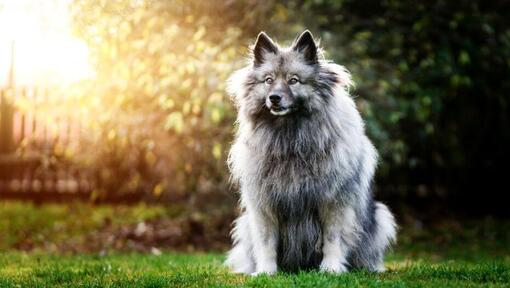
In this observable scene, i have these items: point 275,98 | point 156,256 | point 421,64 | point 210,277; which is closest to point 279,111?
point 275,98

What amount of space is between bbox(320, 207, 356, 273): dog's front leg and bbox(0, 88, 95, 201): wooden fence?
9.18m

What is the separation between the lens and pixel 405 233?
→ 12.8 m

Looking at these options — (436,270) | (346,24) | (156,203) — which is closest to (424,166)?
(346,24)

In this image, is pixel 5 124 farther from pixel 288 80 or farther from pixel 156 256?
pixel 288 80

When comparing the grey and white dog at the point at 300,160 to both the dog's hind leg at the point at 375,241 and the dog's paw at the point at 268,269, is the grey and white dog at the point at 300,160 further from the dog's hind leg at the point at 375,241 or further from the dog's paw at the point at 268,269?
the dog's hind leg at the point at 375,241

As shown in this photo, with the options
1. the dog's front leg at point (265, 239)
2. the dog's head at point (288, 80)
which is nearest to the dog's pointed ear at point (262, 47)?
the dog's head at point (288, 80)

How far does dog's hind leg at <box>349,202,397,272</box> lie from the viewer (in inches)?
252

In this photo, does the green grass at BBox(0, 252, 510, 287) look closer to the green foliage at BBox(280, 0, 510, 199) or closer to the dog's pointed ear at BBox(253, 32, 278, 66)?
the dog's pointed ear at BBox(253, 32, 278, 66)

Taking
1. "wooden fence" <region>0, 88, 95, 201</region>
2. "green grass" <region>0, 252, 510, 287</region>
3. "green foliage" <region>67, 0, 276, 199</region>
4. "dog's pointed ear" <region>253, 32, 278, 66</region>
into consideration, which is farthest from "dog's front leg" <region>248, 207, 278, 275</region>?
"wooden fence" <region>0, 88, 95, 201</region>

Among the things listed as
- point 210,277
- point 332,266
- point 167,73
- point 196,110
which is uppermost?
point 167,73

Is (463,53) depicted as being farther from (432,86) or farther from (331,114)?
(331,114)

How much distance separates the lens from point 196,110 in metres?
9.41

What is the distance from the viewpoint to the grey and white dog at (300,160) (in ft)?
19.6

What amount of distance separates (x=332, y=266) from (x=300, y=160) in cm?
92
